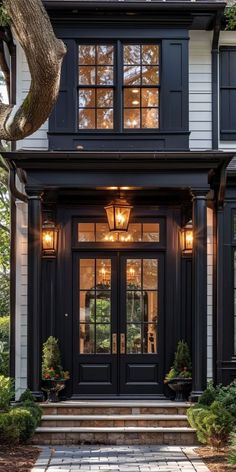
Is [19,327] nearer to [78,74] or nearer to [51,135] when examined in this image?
[51,135]

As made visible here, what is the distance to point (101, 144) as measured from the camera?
454 inches

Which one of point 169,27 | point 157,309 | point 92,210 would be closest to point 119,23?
point 169,27

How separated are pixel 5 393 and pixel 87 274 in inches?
94.9

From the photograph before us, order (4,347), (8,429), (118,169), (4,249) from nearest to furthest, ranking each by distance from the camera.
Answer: (8,429), (118,169), (4,347), (4,249)

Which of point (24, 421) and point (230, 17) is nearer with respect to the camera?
point (24, 421)

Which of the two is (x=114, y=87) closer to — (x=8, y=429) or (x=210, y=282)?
(x=210, y=282)

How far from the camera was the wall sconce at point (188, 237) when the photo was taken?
11414 mm

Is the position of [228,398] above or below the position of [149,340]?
below

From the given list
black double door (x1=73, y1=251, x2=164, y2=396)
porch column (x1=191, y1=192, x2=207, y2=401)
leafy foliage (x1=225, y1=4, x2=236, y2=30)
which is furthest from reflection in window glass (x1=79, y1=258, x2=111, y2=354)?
leafy foliage (x1=225, y1=4, x2=236, y2=30)

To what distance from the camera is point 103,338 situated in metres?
11.8

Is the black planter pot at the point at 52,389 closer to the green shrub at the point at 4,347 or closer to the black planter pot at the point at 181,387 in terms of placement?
the black planter pot at the point at 181,387

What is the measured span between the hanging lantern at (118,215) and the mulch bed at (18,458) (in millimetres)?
3408

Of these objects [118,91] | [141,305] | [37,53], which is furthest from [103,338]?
[37,53]

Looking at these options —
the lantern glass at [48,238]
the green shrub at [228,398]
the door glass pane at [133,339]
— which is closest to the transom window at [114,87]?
the lantern glass at [48,238]
